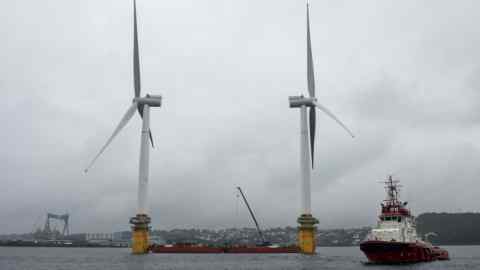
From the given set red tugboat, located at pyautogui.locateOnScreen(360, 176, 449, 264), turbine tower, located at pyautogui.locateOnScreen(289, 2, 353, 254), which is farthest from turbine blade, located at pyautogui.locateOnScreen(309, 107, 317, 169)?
red tugboat, located at pyautogui.locateOnScreen(360, 176, 449, 264)

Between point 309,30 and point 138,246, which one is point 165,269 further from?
point 309,30

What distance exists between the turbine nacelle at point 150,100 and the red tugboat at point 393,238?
7764 cm

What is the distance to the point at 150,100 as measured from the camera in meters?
153

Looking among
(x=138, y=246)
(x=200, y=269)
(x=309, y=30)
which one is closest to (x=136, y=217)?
(x=138, y=246)

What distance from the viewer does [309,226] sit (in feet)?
464

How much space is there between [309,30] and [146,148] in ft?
189

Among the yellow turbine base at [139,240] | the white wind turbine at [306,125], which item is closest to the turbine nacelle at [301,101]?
the white wind turbine at [306,125]

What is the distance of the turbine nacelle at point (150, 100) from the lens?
499 feet

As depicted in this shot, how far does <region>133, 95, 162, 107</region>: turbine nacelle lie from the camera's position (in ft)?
499

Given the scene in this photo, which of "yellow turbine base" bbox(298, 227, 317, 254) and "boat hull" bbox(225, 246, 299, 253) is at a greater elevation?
"yellow turbine base" bbox(298, 227, 317, 254)

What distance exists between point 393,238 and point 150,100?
8601 cm

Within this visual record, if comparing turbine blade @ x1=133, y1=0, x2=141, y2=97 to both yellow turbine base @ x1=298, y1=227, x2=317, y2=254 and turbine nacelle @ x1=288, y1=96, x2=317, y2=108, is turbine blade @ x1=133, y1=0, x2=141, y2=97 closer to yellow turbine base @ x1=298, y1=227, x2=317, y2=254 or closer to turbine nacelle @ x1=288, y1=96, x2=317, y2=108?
turbine nacelle @ x1=288, y1=96, x2=317, y2=108

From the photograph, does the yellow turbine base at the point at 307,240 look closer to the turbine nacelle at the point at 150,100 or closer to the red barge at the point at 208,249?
the red barge at the point at 208,249

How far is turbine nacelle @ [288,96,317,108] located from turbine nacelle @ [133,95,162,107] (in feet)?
130
